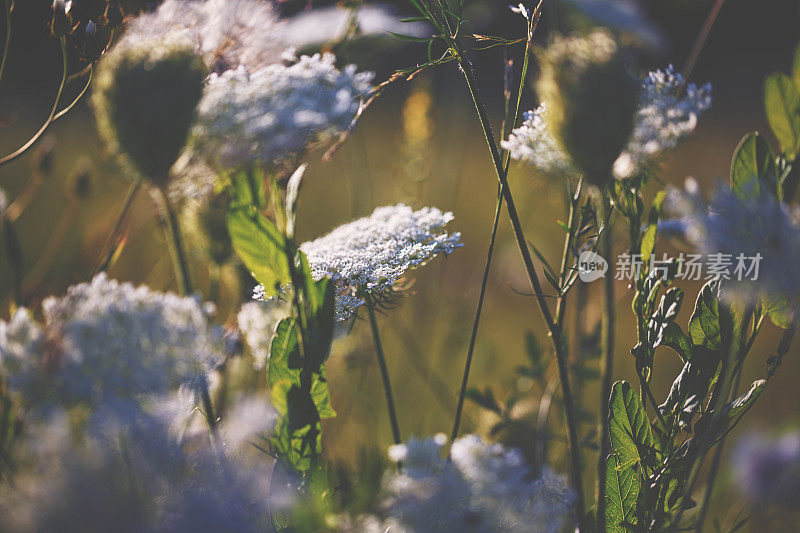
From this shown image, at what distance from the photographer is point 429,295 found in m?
1.25

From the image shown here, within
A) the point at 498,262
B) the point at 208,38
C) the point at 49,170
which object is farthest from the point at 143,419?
the point at 498,262

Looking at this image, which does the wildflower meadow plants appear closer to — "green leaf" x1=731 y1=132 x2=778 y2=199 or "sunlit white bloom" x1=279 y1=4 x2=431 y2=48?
"green leaf" x1=731 y1=132 x2=778 y2=199

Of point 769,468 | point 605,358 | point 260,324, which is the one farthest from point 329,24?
point 769,468

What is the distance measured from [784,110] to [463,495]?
1.41 ft

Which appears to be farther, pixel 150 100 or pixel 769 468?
pixel 769 468

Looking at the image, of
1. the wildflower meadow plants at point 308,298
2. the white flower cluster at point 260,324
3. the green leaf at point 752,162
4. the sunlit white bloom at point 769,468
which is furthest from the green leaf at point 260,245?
the sunlit white bloom at point 769,468

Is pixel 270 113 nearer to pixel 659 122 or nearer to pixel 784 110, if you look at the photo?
pixel 659 122

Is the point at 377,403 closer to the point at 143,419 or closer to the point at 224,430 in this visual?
the point at 224,430

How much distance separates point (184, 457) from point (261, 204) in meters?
0.23

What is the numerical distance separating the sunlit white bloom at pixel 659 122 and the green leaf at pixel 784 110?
8cm

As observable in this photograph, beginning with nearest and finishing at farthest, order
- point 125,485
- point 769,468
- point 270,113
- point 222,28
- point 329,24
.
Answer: point 125,485 → point 270,113 → point 222,28 → point 769,468 → point 329,24

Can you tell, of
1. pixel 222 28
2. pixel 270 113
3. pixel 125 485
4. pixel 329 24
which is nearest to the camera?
pixel 125 485

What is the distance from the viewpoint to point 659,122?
1.56ft

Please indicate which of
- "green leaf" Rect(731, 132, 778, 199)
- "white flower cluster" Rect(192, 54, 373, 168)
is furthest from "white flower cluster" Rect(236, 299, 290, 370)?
"green leaf" Rect(731, 132, 778, 199)
